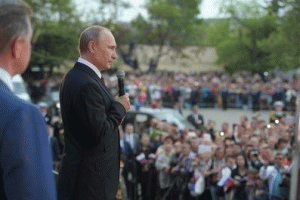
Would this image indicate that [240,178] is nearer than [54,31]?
Yes

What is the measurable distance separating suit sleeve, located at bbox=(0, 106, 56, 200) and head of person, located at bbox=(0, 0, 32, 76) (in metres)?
0.18

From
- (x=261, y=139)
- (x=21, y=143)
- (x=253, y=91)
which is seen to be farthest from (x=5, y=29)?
(x=253, y=91)

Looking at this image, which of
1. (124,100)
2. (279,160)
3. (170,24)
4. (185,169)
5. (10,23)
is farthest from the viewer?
(170,24)

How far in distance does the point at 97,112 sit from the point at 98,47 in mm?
417

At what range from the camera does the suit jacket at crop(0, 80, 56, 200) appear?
5.77 ft

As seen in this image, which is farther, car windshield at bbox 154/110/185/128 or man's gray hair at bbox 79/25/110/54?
car windshield at bbox 154/110/185/128

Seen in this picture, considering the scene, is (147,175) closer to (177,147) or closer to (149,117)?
(177,147)

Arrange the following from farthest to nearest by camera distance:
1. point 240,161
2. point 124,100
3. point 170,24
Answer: point 170,24 < point 240,161 < point 124,100

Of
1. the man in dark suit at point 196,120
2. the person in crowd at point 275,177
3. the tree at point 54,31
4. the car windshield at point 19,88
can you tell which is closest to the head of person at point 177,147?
the person in crowd at point 275,177

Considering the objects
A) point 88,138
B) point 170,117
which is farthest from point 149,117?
point 88,138

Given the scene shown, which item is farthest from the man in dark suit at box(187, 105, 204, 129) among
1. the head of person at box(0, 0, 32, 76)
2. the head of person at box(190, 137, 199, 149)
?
the head of person at box(0, 0, 32, 76)

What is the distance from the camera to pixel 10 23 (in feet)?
6.10

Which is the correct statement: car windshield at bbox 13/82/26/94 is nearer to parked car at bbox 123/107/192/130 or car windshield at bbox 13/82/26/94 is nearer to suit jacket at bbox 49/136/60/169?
parked car at bbox 123/107/192/130

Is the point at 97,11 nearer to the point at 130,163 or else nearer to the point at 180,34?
the point at 180,34
